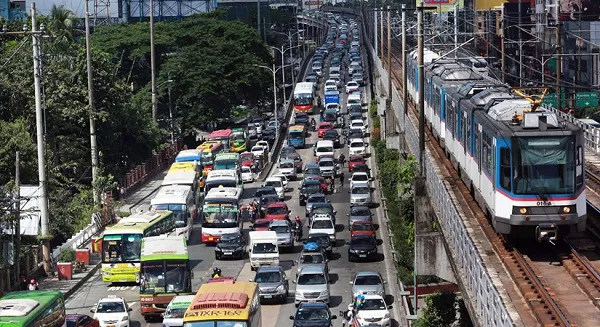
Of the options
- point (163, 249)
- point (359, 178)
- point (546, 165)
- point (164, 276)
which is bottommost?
point (359, 178)

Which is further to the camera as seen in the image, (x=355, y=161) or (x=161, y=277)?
(x=355, y=161)

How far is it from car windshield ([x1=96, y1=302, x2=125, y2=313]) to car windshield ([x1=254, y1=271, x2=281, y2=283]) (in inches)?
228

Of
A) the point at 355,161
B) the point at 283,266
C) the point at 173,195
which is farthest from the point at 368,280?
the point at 355,161

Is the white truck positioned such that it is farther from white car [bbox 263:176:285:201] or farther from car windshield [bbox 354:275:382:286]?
white car [bbox 263:176:285:201]

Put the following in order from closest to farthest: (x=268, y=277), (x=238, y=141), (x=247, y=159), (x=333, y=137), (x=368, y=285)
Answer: (x=368, y=285) < (x=268, y=277) < (x=247, y=159) < (x=238, y=141) < (x=333, y=137)

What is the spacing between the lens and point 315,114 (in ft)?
348

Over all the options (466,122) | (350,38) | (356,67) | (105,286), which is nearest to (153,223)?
(105,286)

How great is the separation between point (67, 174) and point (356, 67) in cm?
6952

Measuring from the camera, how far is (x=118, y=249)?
4622 cm

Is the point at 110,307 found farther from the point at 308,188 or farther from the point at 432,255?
the point at 308,188

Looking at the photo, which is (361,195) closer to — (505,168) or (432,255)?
(432,255)

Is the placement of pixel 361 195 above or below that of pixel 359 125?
below

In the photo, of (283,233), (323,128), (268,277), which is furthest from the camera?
(323,128)

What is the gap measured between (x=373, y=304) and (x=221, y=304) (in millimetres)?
9808
